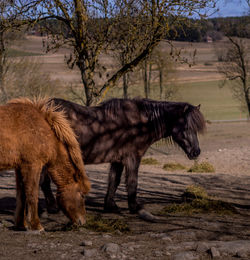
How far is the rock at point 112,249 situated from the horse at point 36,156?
1353 mm

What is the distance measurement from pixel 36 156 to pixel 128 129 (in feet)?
6.96

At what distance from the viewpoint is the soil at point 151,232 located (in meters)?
4.27

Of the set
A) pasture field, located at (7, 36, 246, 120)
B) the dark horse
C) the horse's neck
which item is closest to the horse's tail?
the dark horse

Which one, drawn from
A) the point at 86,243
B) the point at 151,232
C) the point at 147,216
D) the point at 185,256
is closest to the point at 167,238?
the point at 151,232

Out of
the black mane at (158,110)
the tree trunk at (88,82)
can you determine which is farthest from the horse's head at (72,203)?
the tree trunk at (88,82)

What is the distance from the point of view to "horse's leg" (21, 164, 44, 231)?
535 cm

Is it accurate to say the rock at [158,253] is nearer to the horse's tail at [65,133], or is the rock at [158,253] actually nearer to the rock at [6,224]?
the horse's tail at [65,133]

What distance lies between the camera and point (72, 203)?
561 centimetres

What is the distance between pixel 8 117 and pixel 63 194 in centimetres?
129

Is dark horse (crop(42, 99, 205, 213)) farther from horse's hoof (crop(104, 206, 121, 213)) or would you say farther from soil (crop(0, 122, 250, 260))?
soil (crop(0, 122, 250, 260))

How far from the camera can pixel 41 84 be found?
2900 centimetres

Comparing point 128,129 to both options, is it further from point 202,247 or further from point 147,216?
point 202,247

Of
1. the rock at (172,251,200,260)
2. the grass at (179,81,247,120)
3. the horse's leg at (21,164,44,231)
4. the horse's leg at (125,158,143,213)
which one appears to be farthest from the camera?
the grass at (179,81,247,120)

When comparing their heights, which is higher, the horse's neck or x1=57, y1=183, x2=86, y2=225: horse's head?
the horse's neck
